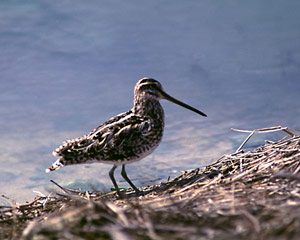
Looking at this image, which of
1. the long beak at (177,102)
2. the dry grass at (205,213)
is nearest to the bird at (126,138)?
the long beak at (177,102)

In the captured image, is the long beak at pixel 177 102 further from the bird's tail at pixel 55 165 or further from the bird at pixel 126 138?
the bird's tail at pixel 55 165

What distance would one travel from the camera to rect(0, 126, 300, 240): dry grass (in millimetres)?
4160

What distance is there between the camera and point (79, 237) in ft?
14.1

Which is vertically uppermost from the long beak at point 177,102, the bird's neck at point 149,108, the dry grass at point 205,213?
the long beak at point 177,102

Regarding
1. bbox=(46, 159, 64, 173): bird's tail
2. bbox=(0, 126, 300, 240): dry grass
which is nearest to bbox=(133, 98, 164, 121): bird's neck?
bbox=(0, 126, 300, 240): dry grass

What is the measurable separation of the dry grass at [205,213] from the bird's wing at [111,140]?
0.98 metres

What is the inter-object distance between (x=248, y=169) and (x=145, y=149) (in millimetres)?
1686

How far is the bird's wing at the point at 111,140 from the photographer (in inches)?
325

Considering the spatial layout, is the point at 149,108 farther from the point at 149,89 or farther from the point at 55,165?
the point at 55,165

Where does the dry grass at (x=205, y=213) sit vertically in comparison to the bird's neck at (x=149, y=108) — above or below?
below

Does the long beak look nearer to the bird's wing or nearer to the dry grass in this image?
the bird's wing

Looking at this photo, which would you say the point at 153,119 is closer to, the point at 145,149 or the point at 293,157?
the point at 145,149

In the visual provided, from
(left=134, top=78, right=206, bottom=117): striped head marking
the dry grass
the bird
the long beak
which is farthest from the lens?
the long beak

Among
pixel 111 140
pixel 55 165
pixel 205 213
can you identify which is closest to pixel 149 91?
pixel 111 140
